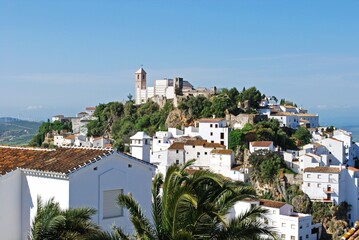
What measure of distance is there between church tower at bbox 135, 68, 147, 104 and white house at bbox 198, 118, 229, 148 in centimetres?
2709

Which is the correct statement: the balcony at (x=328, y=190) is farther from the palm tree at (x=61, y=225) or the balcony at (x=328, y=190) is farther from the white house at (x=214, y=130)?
the palm tree at (x=61, y=225)

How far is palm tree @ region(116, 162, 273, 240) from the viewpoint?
9.59 metres

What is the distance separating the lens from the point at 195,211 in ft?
32.3

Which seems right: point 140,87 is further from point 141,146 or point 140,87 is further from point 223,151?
point 141,146

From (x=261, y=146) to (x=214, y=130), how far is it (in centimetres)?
721

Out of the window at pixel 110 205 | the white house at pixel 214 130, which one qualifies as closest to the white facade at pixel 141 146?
the window at pixel 110 205


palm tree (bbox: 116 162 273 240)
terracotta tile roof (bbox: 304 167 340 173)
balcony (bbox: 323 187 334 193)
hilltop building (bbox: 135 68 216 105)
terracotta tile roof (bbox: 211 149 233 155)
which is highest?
hilltop building (bbox: 135 68 216 105)

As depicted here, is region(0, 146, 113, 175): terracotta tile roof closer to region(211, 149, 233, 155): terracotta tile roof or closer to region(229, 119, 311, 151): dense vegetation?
region(211, 149, 233, 155): terracotta tile roof

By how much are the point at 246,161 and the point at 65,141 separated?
3019cm

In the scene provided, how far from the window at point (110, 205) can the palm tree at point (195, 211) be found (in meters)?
4.72

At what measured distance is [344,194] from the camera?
57.4 meters

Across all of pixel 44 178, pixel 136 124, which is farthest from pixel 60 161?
pixel 136 124

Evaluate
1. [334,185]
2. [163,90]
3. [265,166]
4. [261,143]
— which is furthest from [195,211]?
[163,90]

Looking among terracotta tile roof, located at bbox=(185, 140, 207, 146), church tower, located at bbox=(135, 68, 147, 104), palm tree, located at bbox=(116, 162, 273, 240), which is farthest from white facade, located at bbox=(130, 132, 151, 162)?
church tower, located at bbox=(135, 68, 147, 104)
